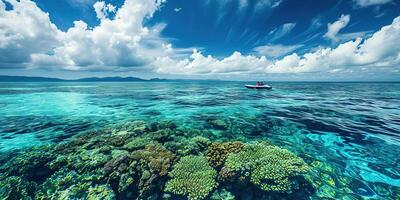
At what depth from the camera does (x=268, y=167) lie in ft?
22.4

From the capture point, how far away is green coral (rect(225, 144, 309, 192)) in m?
6.34

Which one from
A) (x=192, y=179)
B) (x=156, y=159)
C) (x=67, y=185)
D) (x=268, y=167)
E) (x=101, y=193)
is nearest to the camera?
(x=101, y=193)

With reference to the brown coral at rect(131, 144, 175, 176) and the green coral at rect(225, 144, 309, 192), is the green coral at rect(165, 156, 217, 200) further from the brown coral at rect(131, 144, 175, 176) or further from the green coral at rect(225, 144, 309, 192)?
the green coral at rect(225, 144, 309, 192)

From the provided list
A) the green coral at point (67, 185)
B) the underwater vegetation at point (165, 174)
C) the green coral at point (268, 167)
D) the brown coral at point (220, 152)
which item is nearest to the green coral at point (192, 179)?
the underwater vegetation at point (165, 174)

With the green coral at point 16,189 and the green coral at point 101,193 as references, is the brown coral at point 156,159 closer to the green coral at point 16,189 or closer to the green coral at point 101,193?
the green coral at point 101,193

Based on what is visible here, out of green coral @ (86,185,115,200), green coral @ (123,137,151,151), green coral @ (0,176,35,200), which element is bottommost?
green coral @ (86,185,115,200)

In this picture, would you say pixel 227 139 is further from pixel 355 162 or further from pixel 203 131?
pixel 355 162

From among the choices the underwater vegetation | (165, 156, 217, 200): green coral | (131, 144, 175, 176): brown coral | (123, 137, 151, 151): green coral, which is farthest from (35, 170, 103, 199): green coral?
(165, 156, 217, 200): green coral

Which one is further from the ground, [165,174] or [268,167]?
[268,167]

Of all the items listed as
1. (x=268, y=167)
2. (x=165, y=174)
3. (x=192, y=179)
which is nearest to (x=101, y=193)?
(x=165, y=174)

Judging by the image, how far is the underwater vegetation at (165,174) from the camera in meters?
6.18

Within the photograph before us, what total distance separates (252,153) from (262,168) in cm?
102

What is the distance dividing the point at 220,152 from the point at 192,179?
2112 mm

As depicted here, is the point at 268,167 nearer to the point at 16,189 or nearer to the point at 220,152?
the point at 220,152
